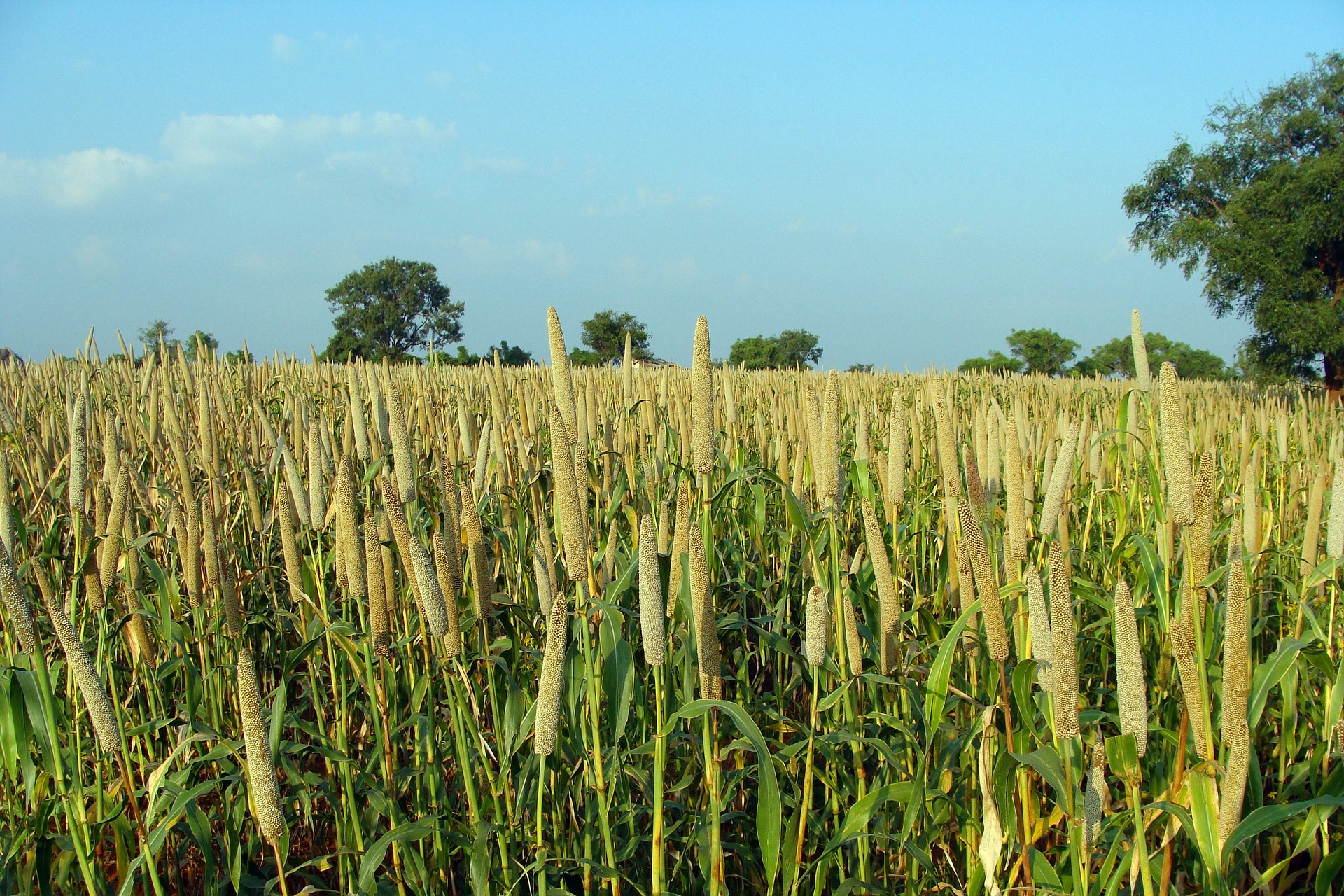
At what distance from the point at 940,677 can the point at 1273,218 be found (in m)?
18.2

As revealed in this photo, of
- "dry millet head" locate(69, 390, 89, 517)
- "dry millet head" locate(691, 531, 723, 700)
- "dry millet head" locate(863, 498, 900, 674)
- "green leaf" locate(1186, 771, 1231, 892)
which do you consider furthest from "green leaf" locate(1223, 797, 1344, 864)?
"dry millet head" locate(69, 390, 89, 517)

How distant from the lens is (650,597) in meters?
1.19

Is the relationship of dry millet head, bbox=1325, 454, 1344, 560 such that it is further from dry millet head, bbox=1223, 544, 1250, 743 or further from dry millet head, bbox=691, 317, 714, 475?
dry millet head, bbox=691, 317, 714, 475

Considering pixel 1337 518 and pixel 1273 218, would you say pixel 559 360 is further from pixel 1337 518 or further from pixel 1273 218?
pixel 1273 218

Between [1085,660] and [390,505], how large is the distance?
1.91 meters

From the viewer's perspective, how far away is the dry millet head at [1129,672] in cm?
108

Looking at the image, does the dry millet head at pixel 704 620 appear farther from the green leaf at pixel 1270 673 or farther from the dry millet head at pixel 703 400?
the green leaf at pixel 1270 673

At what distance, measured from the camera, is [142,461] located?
332cm

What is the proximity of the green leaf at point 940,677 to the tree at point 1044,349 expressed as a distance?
5472cm

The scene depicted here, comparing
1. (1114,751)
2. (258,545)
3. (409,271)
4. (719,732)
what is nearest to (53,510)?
(258,545)

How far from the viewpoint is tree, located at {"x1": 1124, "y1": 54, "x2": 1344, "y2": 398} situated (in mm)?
14703

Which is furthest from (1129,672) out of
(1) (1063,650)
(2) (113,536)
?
(2) (113,536)

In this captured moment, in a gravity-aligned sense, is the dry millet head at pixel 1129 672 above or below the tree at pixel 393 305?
below

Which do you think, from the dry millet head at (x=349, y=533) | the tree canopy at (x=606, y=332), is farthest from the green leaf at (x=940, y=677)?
the tree canopy at (x=606, y=332)
